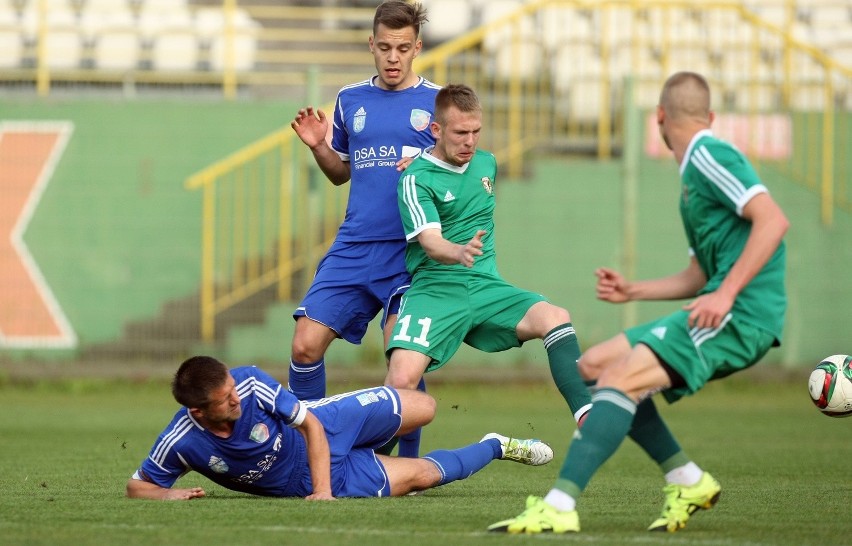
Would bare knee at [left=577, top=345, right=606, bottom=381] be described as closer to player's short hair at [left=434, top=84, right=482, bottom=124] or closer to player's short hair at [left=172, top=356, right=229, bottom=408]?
player's short hair at [left=172, top=356, right=229, bottom=408]

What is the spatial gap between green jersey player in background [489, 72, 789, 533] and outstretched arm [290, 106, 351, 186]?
2.57m

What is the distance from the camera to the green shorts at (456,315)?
23.3 feet

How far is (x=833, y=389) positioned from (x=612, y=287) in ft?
7.95

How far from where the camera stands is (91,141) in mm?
16375

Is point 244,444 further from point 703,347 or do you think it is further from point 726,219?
point 726,219

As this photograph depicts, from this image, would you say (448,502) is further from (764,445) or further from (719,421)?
(719,421)

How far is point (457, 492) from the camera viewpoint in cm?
730

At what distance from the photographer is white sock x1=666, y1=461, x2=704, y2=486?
547 cm

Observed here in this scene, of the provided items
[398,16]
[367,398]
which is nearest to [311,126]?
[398,16]

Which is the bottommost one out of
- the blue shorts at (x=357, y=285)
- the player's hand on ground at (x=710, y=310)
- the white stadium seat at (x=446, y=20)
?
the blue shorts at (x=357, y=285)

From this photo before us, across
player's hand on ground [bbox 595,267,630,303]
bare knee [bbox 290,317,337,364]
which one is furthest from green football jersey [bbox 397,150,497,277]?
player's hand on ground [bbox 595,267,630,303]

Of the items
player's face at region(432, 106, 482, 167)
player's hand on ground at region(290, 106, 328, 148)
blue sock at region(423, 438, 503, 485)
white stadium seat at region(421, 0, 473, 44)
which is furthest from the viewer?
white stadium seat at region(421, 0, 473, 44)

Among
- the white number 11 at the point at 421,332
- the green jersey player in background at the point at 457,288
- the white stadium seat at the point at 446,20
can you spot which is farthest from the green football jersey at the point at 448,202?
the white stadium seat at the point at 446,20

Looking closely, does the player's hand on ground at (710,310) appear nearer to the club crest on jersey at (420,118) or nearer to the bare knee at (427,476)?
the bare knee at (427,476)
